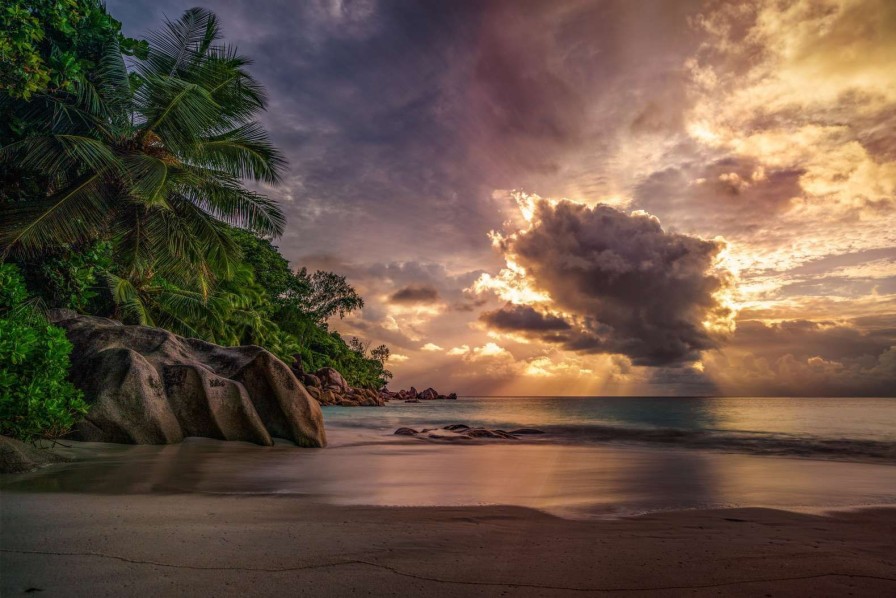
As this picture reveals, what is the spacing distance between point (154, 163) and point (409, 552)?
12369 mm

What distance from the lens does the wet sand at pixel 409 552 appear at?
111 inches

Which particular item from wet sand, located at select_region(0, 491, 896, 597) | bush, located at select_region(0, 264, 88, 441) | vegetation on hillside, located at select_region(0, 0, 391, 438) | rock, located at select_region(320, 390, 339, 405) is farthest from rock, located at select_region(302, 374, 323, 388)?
wet sand, located at select_region(0, 491, 896, 597)

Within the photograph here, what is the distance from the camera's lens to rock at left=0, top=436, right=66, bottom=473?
243 inches

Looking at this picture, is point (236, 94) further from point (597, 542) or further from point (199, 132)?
point (597, 542)

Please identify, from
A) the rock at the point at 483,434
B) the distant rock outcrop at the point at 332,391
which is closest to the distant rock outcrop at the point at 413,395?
the distant rock outcrop at the point at 332,391

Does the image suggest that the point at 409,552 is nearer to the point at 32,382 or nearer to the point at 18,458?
the point at 18,458

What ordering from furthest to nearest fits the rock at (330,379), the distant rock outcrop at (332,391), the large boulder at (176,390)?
the rock at (330,379)
the distant rock outcrop at (332,391)
the large boulder at (176,390)

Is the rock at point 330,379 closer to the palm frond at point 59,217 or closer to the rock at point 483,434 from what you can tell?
the rock at point 483,434

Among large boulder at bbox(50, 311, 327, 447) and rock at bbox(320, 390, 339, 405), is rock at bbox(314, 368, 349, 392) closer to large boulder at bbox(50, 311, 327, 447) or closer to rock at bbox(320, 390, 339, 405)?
rock at bbox(320, 390, 339, 405)

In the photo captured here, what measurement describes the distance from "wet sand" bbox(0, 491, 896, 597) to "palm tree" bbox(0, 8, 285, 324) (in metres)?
9.53

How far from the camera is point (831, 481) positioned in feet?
27.2

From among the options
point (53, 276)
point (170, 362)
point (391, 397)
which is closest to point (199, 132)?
point (53, 276)

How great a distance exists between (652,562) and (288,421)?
31.8 feet

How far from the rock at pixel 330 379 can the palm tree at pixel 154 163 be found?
113 feet
